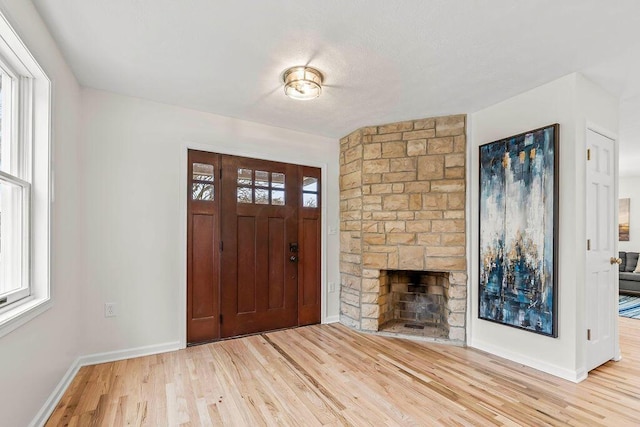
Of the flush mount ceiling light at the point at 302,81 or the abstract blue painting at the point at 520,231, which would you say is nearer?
the flush mount ceiling light at the point at 302,81

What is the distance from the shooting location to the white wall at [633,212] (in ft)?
20.9

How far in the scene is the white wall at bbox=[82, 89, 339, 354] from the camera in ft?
8.82

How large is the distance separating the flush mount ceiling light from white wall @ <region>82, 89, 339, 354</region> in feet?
3.89

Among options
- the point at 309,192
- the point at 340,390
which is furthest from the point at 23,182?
the point at 309,192

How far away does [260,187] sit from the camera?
352cm

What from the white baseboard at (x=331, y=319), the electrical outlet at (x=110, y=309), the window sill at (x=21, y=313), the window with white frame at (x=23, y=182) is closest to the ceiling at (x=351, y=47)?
the window with white frame at (x=23, y=182)

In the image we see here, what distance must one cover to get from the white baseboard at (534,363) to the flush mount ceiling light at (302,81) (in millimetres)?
2830

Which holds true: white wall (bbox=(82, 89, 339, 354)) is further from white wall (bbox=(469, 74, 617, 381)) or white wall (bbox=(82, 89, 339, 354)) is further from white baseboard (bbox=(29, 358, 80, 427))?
white wall (bbox=(469, 74, 617, 381))

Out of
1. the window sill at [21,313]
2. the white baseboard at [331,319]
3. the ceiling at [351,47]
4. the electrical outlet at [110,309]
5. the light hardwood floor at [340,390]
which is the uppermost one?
the ceiling at [351,47]

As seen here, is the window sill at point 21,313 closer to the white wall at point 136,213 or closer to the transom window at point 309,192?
the white wall at point 136,213

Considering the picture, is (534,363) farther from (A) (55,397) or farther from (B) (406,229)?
(A) (55,397)

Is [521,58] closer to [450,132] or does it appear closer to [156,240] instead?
[450,132]

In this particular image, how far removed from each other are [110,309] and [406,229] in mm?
2970

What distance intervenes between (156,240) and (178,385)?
1.31 m
